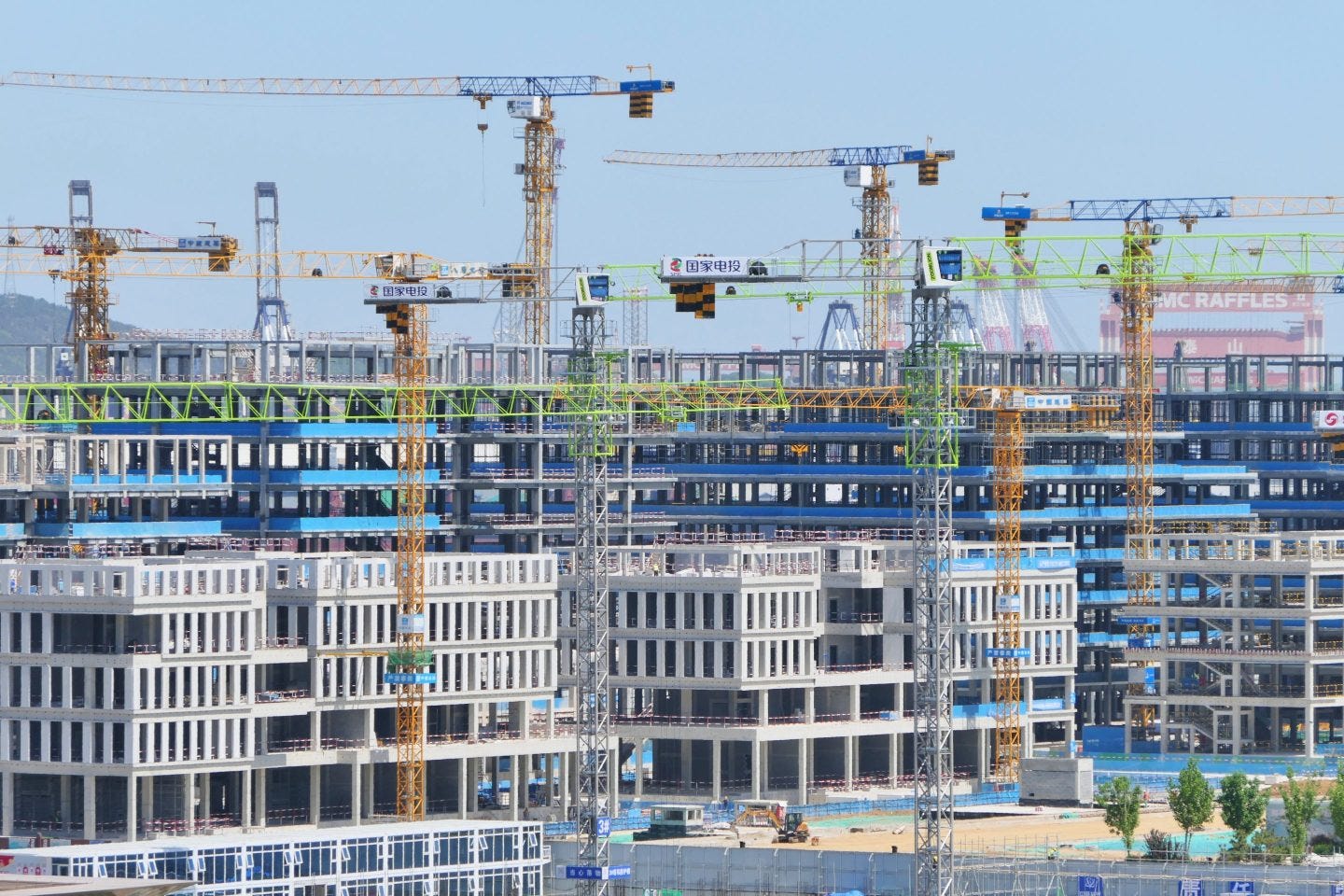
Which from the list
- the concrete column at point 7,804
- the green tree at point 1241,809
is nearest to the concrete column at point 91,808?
the concrete column at point 7,804

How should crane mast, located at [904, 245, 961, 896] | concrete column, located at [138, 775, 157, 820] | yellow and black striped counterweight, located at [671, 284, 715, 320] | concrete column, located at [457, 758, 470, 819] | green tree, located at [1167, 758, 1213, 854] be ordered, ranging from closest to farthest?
crane mast, located at [904, 245, 961, 896] → yellow and black striped counterweight, located at [671, 284, 715, 320] → green tree, located at [1167, 758, 1213, 854] → concrete column, located at [138, 775, 157, 820] → concrete column, located at [457, 758, 470, 819]

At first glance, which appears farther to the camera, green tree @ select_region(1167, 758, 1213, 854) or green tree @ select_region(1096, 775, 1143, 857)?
green tree @ select_region(1167, 758, 1213, 854)

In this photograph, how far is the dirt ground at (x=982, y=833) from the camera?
17988cm

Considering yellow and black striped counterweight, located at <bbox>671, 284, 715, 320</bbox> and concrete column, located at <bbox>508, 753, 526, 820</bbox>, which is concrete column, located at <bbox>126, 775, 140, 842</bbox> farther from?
yellow and black striped counterweight, located at <bbox>671, 284, 715, 320</bbox>

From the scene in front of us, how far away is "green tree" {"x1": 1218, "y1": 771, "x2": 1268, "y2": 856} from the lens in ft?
574

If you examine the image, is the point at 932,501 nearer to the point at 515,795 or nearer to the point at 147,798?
the point at 147,798

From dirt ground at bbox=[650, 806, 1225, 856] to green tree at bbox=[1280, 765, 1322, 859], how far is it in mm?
7740

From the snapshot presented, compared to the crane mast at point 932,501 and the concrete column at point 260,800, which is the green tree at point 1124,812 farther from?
the concrete column at point 260,800

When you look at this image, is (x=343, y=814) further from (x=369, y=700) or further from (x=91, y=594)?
(x=91, y=594)

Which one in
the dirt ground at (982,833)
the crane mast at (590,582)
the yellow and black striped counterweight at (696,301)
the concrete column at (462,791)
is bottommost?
the dirt ground at (982,833)

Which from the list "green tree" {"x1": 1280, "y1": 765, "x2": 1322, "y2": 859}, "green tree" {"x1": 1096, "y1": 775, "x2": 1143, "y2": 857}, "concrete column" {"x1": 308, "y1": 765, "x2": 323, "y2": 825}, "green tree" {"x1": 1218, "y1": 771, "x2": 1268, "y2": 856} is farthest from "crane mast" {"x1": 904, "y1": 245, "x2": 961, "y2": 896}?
"concrete column" {"x1": 308, "y1": 765, "x2": 323, "y2": 825}

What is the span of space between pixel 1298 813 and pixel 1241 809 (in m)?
4.22

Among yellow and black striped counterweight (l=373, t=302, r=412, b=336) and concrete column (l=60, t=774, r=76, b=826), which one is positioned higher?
yellow and black striped counterweight (l=373, t=302, r=412, b=336)

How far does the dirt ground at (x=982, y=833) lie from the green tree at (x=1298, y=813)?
7740 millimetres
